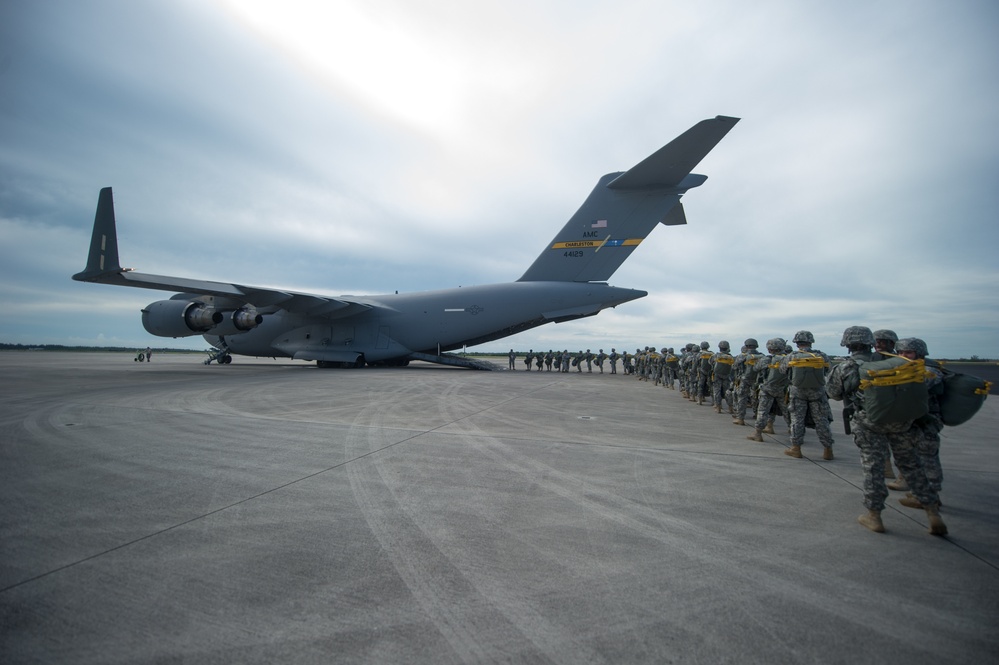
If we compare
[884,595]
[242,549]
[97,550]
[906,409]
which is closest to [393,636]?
[242,549]

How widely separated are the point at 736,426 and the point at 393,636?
7.28m

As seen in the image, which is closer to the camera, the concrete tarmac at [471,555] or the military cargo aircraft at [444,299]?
the concrete tarmac at [471,555]

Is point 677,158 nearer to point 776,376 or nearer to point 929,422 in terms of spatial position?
point 776,376

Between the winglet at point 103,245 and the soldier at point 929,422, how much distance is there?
697 inches

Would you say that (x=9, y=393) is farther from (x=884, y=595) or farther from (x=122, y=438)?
(x=884, y=595)

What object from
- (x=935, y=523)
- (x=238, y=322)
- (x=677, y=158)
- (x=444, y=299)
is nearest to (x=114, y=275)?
(x=238, y=322)

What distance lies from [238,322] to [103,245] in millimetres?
5647

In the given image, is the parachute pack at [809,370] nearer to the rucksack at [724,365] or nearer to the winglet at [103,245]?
the rucksack at [724,365]

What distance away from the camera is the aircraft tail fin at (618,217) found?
14898 mm

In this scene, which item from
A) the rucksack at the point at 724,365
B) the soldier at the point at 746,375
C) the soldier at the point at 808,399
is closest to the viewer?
the soldier at the point at 808,399

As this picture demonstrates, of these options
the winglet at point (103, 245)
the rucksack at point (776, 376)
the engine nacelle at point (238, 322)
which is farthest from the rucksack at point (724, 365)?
the engine nacelle at point (238, 322)

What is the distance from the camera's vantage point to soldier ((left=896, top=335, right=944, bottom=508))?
11.4 ft

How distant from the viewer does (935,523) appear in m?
3.21

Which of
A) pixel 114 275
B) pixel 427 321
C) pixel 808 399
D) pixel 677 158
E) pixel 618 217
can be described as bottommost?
pixel 808 399
